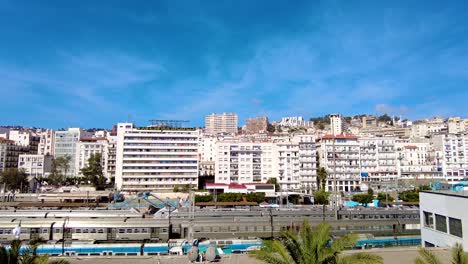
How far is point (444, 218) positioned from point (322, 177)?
2153 inches

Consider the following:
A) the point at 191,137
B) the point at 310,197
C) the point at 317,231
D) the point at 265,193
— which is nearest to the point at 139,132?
the point at 191,137

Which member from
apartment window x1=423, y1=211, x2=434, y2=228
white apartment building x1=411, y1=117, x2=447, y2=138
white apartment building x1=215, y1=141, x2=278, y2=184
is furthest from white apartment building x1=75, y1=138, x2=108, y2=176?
white apartment building x1=411, y1=117, x2=447, y2=138

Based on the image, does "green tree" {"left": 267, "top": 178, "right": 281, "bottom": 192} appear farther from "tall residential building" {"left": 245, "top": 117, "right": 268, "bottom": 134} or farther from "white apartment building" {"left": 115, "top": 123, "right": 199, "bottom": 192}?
"tall residential building" {"left": 245, "top": 117, "right": 268, "bottom": 134}

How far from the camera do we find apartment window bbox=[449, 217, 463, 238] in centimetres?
1795

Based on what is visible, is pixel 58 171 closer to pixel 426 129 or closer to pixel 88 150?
pixel 88 150

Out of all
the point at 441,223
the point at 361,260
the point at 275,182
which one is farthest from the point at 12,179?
the point at 361,260

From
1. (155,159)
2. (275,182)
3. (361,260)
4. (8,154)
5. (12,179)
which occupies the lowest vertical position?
(361,260)

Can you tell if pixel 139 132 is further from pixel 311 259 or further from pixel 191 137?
pixel 311 259

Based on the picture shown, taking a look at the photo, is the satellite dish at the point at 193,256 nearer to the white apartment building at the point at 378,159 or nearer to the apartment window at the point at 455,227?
the apartment window at the point at 455,227

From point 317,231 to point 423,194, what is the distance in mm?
13875

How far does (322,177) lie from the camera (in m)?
73.4

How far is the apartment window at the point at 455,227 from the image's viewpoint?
58.9 feet

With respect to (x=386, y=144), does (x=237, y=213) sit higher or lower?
lower

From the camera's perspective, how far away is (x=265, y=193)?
6894 centimetres
